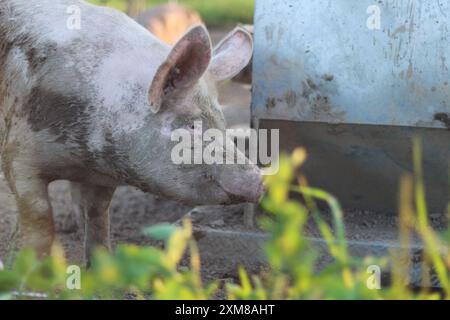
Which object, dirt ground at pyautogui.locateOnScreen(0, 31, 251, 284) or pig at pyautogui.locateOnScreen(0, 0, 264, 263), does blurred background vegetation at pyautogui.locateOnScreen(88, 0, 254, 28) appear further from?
pig at pyautogui.locateOnScreen(0, 0, 264, 263)

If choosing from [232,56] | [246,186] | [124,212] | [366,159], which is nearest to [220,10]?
[124,212]

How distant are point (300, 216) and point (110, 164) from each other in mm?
1915

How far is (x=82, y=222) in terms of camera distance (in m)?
4.79

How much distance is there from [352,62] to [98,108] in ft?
4.09

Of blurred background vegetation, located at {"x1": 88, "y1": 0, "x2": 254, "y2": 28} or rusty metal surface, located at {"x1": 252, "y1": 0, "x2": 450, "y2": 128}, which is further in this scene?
blurred background vegetation, located at {"x1": 88, "y1": 0, "x2": 254, "y2": 28}

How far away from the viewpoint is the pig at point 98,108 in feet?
12.5

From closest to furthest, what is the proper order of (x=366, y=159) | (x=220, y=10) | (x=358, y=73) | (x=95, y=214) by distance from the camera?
(x=358, y=73)
(x=95, y=214)
(x=366, y=159)
(x=220, y=10)

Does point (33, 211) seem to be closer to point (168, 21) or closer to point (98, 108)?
point (98, 108)

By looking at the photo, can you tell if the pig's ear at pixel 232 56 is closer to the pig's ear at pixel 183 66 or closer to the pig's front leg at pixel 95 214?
the pig's ear at pixel 183 66

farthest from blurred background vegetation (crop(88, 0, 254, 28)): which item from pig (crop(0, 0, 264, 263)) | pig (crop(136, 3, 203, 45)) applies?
pig (crop(0, 0, 264, 263))

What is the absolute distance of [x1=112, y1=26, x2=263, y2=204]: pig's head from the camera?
3.77 m

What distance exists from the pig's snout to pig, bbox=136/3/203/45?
3543 mm

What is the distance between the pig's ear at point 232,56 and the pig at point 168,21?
9.50 ft

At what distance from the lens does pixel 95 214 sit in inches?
181
